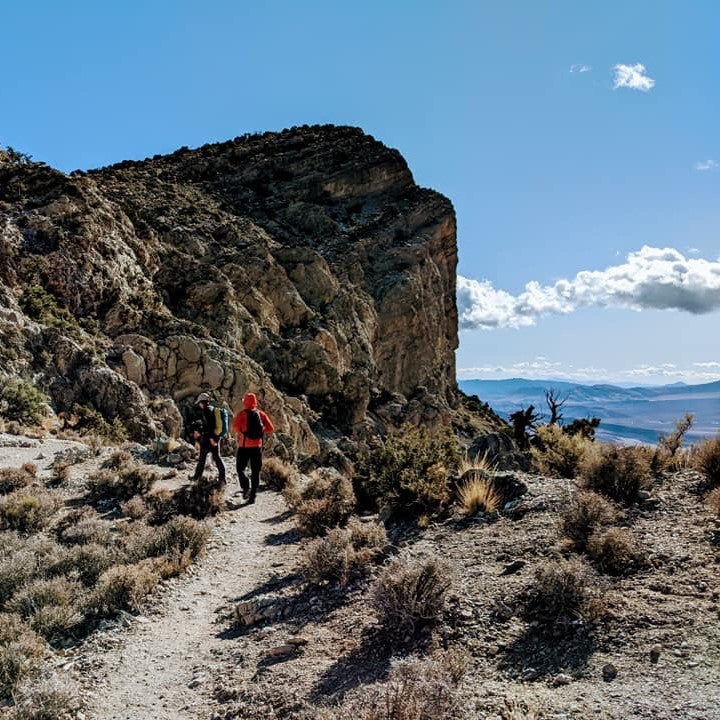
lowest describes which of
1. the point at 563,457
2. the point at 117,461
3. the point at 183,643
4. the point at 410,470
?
the point at 183,643

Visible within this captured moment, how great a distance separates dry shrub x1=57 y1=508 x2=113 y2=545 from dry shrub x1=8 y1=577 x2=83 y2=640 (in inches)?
57.4

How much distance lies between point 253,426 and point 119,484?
2910mm

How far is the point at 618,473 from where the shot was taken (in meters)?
7.78

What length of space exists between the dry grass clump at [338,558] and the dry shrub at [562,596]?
2.40m

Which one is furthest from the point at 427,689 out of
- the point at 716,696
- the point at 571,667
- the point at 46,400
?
the point at 46,400

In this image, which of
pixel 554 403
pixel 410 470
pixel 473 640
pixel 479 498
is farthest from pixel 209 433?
pixel 554 403

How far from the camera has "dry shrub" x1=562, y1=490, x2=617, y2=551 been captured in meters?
6.34

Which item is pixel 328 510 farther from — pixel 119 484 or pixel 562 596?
pixel 562 596

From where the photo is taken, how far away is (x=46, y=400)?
18.6 meters

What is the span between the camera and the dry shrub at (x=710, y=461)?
7.71 m

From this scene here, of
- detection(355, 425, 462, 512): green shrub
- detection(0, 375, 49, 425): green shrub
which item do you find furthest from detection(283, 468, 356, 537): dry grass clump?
detection(0, 375, 49, 425): green shrub

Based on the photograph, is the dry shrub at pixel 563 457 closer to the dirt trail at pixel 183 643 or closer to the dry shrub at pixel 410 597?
the dirt trail at pixel 183 643

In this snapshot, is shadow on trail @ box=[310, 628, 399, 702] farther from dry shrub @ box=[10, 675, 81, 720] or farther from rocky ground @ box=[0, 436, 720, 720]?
dry shrub @ box=[10, 675, 81, 720]

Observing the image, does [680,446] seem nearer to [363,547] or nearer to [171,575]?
[363,547]
